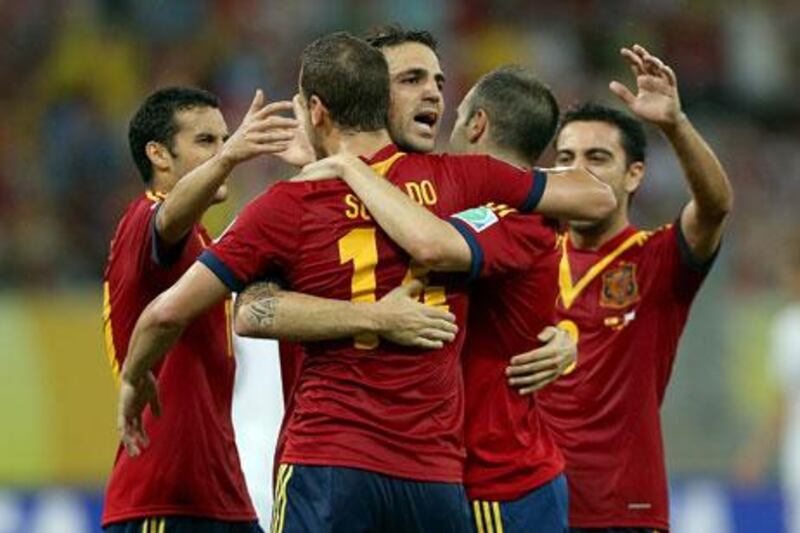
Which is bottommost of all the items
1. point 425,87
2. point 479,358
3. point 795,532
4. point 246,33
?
point 795,532

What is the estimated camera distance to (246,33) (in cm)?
1590

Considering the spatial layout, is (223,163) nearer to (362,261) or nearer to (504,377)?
(362,261)

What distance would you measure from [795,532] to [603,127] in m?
4.46

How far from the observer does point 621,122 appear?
25.2ft

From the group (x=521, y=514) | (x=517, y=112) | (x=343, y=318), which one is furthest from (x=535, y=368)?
(x=517, y=112)

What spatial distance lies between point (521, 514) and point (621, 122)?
80.9 inches

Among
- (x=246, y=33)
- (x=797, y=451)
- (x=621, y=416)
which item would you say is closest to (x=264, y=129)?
(x=621, y=416)

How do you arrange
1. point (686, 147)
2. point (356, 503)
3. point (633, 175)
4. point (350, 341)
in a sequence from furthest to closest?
point (633, 175) < point (686, 147) < point (350, 341) < point (356, 503)

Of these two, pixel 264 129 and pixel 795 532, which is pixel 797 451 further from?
pixel 264 129

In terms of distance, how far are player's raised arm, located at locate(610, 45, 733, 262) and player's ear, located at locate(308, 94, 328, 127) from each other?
102 cm

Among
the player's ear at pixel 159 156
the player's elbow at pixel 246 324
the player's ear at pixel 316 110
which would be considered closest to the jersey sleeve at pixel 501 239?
the player's ear at pixel 316 110

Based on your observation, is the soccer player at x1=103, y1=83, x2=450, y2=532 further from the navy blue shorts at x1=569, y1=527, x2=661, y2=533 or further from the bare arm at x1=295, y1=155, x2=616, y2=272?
the navy blue shorts at x1=569, y1=527, x2=661, y2=533

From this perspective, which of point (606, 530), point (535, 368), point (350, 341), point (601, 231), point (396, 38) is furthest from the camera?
point (601, 231)

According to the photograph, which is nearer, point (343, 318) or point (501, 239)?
point (343, 318)
